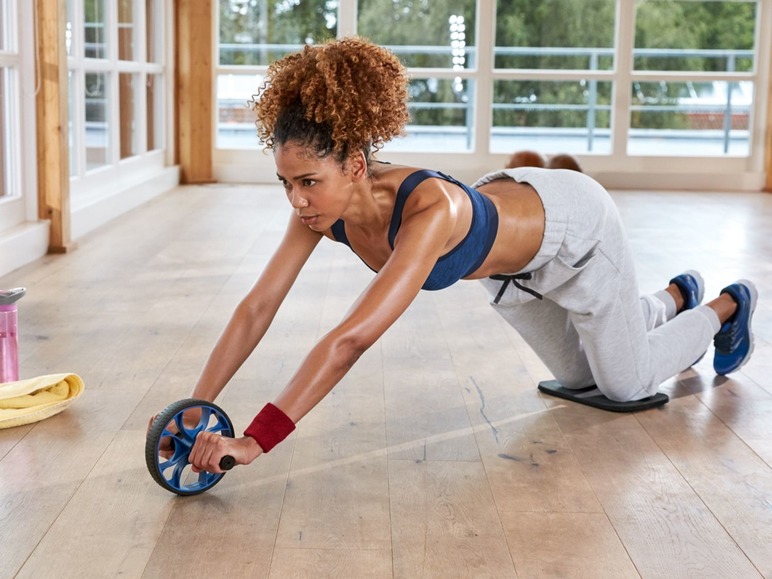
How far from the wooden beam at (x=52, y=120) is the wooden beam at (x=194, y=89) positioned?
3.19 m

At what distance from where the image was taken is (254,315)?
6.74 ft

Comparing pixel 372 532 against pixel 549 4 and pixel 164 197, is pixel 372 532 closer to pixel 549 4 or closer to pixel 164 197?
pixel 164 197

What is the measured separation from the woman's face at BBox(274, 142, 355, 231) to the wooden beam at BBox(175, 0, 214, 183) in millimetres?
6122

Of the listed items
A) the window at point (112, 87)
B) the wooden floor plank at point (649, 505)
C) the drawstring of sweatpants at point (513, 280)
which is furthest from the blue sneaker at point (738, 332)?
the window at point (112, 87)

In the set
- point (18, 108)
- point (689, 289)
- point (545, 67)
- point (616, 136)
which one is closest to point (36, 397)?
point (689, 289)

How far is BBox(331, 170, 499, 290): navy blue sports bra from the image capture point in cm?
194

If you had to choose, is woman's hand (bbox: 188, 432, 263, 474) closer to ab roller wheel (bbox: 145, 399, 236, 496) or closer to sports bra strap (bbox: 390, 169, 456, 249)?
ab roller wheel (bbox: 145, 399, 236, 496)

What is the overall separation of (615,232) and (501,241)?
0.35 meters

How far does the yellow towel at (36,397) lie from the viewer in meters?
Result: 2.37

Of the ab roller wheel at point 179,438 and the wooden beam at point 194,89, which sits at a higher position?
the wooden beam at point 194,89

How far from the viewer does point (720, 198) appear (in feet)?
24.5

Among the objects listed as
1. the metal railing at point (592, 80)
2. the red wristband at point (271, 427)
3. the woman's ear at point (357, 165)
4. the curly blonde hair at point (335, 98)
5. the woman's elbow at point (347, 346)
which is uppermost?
the metal railing at point (592, 80)

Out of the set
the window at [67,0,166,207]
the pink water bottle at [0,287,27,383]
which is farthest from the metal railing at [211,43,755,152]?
the pink water bottle at [0,287,27,383]

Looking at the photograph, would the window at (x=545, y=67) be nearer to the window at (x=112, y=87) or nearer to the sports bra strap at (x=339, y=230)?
the window at (x=112, y=87)
